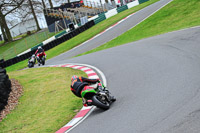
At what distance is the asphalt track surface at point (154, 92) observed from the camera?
6.00m

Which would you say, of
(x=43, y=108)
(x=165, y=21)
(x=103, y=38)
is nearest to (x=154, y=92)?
(x=43, y=108)

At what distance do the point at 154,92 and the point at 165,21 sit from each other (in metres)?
15.2

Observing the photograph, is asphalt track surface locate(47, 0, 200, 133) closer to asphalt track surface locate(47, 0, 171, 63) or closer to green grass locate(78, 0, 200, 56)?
green grass locate(78, 0, 200, 56)

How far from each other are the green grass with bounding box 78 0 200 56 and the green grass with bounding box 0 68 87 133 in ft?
27.8

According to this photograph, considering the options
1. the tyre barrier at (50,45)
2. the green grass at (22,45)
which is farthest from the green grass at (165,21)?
the green grass at (22,45)

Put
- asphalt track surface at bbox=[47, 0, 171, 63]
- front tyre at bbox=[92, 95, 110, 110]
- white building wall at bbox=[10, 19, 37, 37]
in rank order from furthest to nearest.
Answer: white building wall at bbox=[10, 19, 37, 37]
asphalt track surface at bbox=[47, 0, 171, 63]
front tyre at bbox=[92, 95, 110, 110]

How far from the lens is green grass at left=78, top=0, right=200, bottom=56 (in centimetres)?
2064

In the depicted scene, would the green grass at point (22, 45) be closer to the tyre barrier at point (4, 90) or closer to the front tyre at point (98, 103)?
the tyre barrier at point (4, 90)

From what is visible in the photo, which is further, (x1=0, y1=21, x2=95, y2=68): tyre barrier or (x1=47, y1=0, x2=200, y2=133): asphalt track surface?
(x1=0, y1=21, x2=95, y2=68): tyre barrier

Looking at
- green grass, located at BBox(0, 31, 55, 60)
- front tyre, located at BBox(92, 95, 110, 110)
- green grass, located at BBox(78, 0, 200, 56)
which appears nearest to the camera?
front tyre, located at BBox(92, 95, 110, 110)

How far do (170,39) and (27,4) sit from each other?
38.4 m

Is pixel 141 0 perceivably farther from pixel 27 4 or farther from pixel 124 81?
pixel 124 81

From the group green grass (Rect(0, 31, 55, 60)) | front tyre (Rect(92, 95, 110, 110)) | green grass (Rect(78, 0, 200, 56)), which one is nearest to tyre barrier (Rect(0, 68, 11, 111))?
front tyre (Rect(92, 95, 110, 110))

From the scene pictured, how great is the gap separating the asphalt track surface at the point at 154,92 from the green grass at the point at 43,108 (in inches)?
45.7
